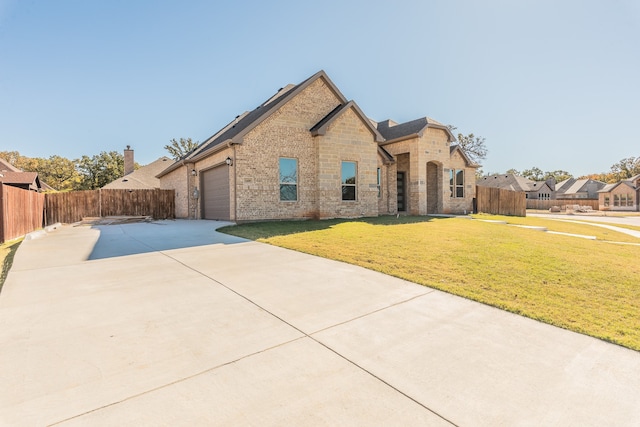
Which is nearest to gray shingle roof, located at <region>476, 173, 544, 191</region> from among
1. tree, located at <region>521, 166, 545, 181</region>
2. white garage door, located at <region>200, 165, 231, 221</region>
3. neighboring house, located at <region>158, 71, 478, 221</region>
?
tree, located at <region>521, 166, 545, 181</region>

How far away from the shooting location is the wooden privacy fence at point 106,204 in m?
18.3

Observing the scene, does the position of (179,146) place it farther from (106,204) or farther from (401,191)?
(401,191)

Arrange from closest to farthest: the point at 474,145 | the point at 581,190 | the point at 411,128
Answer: the point at 411,128 < the point at 474,145 < the point at 581,190

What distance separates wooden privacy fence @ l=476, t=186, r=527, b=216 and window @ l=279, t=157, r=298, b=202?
14.1 m

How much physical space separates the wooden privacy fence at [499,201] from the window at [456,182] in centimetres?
179

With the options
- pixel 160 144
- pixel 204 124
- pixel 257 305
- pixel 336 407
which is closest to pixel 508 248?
pixel 257 305

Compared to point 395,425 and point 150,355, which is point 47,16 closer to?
point 150,355

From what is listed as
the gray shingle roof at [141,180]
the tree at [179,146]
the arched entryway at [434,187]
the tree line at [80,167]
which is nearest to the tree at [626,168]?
the arched entryway at [434,187]

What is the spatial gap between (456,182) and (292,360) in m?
19.7

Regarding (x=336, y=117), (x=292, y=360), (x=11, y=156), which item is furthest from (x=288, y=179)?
(x=11, y=156)

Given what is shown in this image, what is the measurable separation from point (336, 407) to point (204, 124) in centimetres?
4730

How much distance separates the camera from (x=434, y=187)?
1836cm

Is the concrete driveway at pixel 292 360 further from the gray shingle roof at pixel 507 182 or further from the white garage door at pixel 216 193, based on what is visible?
the gray shingle roof at pixel 507 182

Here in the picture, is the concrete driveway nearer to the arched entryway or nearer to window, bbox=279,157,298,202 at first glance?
window, bbox=279,157,298,202
